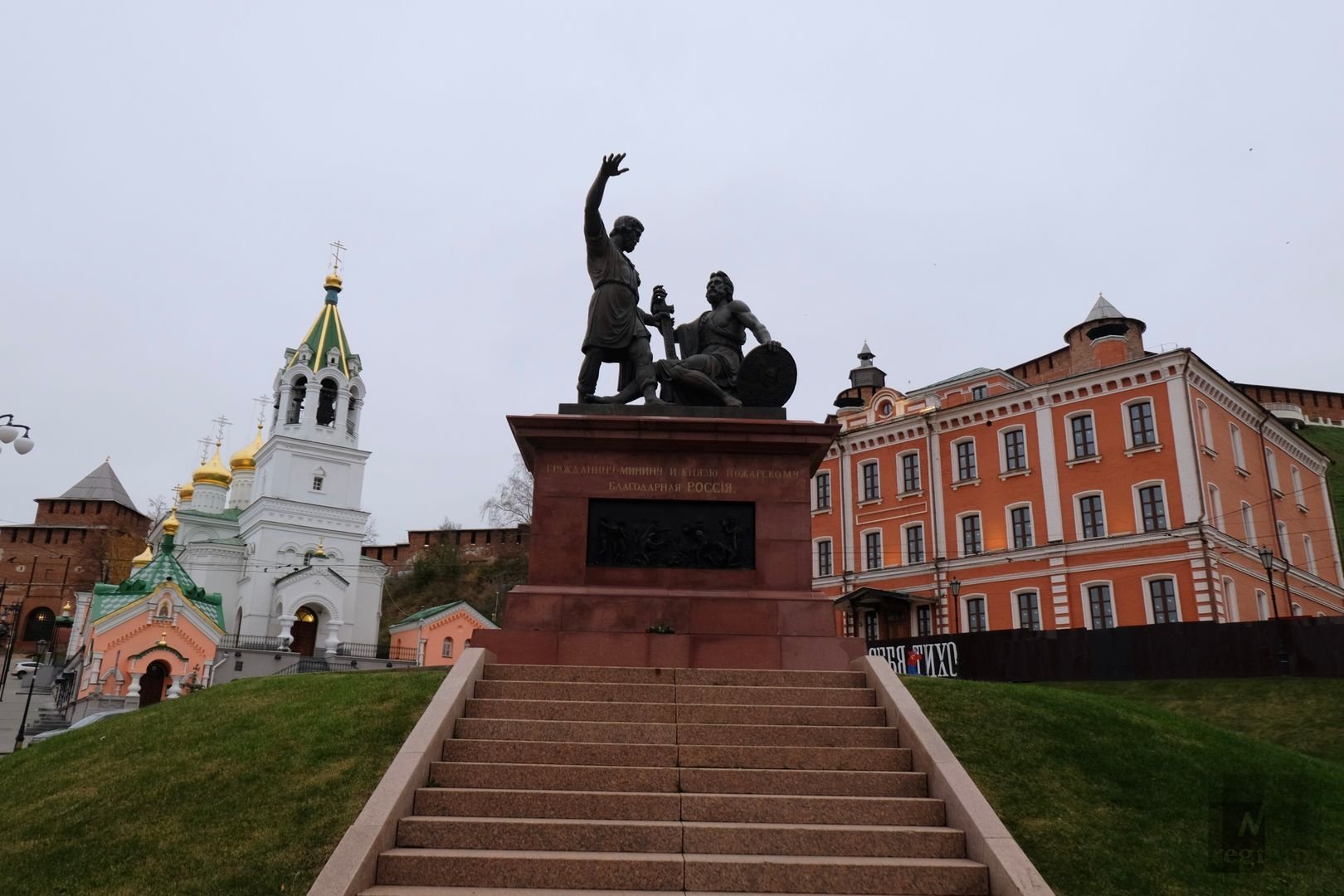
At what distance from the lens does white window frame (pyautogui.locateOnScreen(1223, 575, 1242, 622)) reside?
36.1 m

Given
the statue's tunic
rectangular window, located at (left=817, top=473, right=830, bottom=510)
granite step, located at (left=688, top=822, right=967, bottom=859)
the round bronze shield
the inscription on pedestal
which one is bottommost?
granite step, located at (left=688, top=822, right=967, bottom=859)

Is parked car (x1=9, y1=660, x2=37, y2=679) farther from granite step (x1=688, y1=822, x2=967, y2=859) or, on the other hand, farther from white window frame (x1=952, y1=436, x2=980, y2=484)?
granite step (x1=688, y1=822, x2=967, y2=859)

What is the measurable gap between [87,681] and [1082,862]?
43682 mm

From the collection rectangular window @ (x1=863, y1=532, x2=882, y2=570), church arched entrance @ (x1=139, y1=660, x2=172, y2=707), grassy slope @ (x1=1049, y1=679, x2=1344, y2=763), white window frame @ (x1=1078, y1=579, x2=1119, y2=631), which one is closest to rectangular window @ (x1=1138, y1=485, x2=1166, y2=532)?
white window frame @ (x1=1078, y1=579, x2=1119, y2=631)

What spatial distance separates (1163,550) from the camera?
120 feet

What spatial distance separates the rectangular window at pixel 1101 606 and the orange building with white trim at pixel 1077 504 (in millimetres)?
60

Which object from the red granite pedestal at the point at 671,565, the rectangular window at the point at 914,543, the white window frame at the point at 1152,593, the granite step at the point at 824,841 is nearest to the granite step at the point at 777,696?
the red granite pedestal at the point at 671,565

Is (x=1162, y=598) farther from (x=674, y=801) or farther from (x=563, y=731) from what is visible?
(x=674, y=801)

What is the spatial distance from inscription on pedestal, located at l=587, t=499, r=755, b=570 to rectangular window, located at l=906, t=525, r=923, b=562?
33.0 metres

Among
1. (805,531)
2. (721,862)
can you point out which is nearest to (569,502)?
(805,531)

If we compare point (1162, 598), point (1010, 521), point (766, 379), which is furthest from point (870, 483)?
point (766, 379)

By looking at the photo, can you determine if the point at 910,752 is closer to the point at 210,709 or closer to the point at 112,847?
the point at 112,847

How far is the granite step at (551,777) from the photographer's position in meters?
8.54

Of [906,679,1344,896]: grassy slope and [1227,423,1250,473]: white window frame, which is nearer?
[906,679,1344,896]: grassy slope
